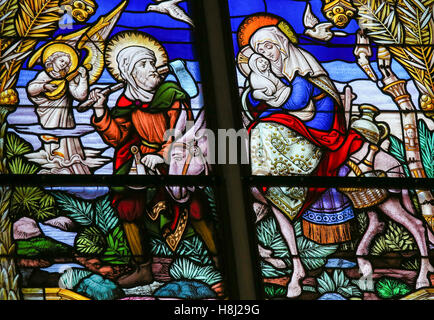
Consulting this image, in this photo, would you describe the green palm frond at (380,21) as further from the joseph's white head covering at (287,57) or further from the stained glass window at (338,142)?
the joseph's white head covering at (287,57)

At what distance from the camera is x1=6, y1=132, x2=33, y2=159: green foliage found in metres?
5.54

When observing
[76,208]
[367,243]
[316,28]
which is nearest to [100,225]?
[76,208]

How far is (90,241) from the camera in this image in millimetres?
5297

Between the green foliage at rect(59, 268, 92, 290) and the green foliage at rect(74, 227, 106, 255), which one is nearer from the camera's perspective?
the green foliage at rect(59, 268, 92, 290)

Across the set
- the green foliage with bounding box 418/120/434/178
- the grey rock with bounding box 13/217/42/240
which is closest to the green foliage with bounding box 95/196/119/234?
the grey rock with bounding box 13/217/42/240

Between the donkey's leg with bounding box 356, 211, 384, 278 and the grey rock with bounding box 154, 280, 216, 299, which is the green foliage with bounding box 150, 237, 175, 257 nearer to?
the grey rock with bounding box 154, 280, 216, 299

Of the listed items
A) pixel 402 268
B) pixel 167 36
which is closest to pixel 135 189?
pixel 167 36

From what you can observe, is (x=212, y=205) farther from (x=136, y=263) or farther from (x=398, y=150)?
(x=398, y=150)

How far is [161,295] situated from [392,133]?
6.01 ft

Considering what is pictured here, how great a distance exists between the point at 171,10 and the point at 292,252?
73.9 inches

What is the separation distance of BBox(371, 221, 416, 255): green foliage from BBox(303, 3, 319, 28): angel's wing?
1.52 meters

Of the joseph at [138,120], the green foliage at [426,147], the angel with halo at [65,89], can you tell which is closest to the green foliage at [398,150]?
the green foliage at [426,147]

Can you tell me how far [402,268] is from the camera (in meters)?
5.41
